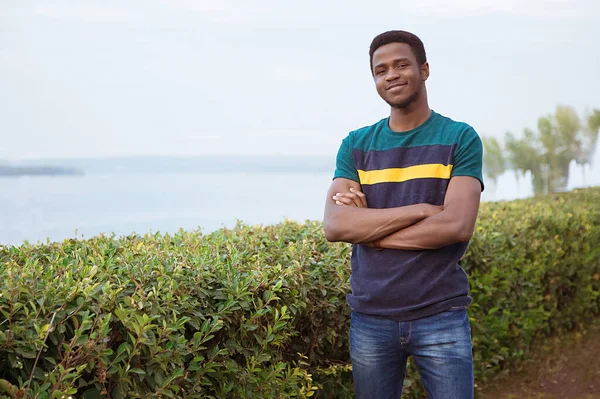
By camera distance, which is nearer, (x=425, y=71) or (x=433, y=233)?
(x=433, y=233)

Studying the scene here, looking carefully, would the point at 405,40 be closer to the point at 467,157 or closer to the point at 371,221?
the point at 467,157

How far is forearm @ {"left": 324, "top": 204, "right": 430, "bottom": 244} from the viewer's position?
2766 mm

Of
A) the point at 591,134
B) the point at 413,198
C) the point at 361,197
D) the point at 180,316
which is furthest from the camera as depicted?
the point at 591,134

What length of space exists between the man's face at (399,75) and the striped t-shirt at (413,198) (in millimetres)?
144

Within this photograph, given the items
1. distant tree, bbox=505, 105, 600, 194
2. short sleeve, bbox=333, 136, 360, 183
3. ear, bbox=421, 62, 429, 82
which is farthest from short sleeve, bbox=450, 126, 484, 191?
distant tree, bbox=505, 105, 600, 194

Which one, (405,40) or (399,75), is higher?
(405,40)

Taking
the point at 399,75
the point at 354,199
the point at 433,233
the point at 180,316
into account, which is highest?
the point at 399,75

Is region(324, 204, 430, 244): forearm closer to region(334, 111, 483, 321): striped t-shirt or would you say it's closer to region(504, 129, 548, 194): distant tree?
region(334, 111, 483, 321): striped t-shirt

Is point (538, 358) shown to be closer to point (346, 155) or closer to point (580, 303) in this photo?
point (580, 303)

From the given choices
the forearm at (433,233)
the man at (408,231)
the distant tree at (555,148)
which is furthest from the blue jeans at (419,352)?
the distant tree at (555,148)

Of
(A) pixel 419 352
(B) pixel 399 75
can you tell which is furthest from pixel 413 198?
(A) pixel 419 352

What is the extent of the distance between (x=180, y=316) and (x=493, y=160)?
17.4 meters

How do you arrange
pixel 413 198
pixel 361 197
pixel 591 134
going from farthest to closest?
1. pixel 591 134
2. pixel 361 197
3. pixel 413 198

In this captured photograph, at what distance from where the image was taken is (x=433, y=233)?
2.73m
